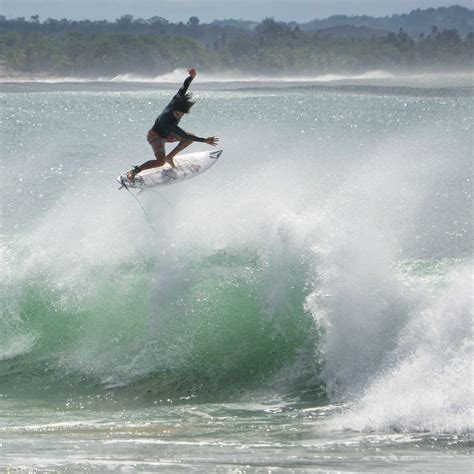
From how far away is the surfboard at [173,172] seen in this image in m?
16.2

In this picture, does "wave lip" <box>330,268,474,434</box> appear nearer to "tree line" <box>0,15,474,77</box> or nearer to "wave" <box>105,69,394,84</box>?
"tree line" <box>0,15,474,77</box>

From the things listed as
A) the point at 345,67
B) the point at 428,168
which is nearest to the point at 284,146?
the point at 428,168

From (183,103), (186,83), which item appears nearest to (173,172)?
(183,103)

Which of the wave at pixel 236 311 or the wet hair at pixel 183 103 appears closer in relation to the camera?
the wave at pixel 236 311

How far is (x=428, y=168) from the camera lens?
37625 mm

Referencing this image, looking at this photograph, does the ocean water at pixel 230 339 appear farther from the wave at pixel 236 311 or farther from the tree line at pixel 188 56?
the tree line at pixel 188 56

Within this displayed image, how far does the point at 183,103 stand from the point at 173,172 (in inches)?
77.0

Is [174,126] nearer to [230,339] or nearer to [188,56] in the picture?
[230,339]

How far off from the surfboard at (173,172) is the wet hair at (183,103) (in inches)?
66.9

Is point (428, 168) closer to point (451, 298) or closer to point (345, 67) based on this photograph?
point (451, 298)

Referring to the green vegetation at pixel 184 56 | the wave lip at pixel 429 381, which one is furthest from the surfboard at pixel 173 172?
the green vegetation at pixel 184 56

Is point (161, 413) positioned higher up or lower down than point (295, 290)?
lower down

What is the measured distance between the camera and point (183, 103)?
14688 millimetres

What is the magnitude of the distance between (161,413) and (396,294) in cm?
345
